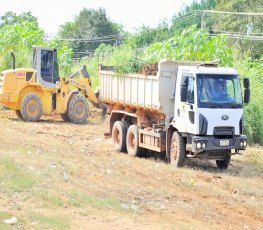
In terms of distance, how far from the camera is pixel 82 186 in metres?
14.4

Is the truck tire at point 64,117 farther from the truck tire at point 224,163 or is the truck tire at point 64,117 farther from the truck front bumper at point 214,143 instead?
the truck front bumper at point 214,143

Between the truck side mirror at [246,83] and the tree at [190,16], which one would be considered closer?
the truck side mirror at [246,83]

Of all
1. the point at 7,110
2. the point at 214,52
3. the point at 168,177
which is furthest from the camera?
the point at 7,110

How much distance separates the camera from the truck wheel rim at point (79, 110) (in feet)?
98.0

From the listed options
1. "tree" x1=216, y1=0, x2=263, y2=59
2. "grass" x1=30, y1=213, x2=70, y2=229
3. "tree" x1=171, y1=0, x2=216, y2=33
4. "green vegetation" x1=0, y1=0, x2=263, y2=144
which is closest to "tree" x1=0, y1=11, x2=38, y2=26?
"green vegetation" x1=0, y1=0, x2=263, y2=144

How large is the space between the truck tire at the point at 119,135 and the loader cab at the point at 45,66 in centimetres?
756

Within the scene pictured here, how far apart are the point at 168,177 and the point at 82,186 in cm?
318

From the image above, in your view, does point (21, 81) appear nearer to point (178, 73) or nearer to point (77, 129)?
point (77, 129)

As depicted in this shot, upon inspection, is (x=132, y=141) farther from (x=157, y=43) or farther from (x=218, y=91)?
(x=157, y=43)

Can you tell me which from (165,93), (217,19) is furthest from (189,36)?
(217,19)

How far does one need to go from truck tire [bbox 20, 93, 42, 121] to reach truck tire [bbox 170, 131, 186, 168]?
11088mm

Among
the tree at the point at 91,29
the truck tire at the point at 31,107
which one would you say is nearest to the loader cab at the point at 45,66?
the truck tire at the point at 31,107

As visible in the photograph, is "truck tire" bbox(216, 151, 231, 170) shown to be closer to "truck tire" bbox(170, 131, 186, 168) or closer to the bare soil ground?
the bare soil ground

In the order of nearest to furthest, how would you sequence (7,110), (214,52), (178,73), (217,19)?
(178,73) < (214,52) < (7,110) < (217,19)
